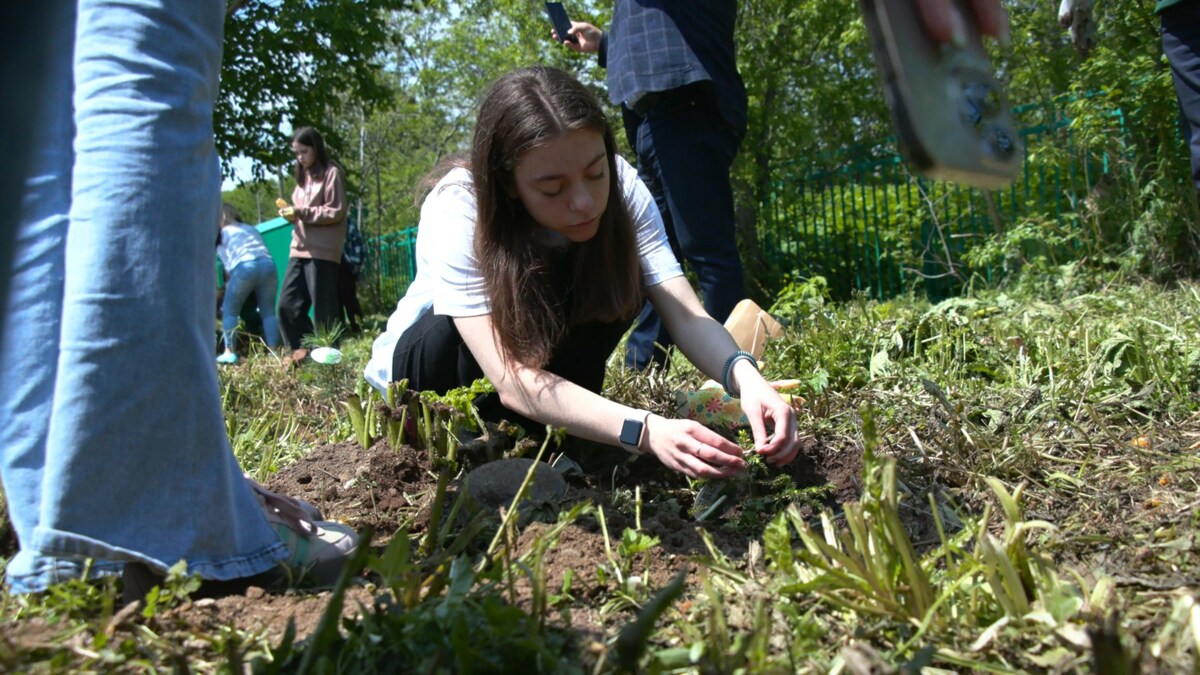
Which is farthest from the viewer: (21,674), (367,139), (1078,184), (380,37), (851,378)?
(367,139)

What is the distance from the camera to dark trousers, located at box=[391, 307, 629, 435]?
8.23ft

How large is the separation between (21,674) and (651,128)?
2.78 m

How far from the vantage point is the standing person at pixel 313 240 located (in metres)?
6.76

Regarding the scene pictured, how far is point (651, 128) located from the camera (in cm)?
347

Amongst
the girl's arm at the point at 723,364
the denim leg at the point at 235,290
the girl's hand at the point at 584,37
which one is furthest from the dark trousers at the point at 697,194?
the denim leg at the point at 235,290

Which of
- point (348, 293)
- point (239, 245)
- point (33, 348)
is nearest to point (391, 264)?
point (348, 293)

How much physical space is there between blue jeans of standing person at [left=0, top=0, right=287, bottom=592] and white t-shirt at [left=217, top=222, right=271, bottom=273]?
20.0 ft

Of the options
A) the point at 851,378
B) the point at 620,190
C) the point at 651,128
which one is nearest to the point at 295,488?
the point at 620,190

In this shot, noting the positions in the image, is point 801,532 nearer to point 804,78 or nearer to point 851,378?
point 851,378

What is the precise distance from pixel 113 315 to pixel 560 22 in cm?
293

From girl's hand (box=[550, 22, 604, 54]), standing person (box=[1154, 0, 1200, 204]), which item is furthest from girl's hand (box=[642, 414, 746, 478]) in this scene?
girl's hand (box=[550, 22, 604, 54])

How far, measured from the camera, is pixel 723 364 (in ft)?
7.33

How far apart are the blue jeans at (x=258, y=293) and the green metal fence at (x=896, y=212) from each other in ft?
14.5

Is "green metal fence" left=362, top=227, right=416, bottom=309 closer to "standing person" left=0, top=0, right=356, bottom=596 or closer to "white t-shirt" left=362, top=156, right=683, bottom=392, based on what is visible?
"white t-shirt" left=362, top=156, right=683, bottom=392
